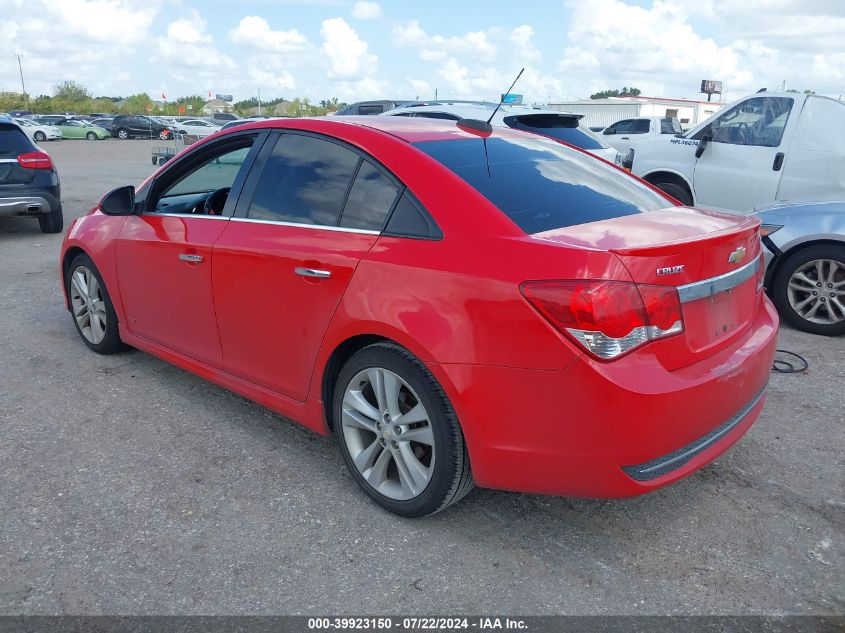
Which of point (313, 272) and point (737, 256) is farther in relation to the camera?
point (313, 272)

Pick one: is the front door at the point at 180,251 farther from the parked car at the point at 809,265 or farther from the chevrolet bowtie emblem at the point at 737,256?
the parked car at the point at 809,265

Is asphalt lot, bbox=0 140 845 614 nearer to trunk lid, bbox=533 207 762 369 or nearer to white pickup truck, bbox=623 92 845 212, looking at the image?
trunk lid, bbox=533 207 762 369

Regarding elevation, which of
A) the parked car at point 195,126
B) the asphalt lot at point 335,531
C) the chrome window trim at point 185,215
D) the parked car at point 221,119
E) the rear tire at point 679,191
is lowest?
the parked car at point 195,126

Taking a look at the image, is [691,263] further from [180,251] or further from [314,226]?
[180,251]

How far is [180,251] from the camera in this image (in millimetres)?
3809

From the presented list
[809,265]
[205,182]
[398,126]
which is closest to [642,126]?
[809,265]

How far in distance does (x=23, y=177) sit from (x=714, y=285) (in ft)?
30.0

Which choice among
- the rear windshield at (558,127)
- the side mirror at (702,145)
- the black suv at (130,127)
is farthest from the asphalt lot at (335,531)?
the black suv at (130,127)

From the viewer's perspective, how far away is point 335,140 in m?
3.27

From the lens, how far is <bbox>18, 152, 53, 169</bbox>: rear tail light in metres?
9.20

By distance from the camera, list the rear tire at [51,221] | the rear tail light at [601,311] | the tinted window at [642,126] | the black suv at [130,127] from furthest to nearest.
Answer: the black suv at [130,127], the tinted window at [642,126], the rear tire at [51,221], the rear tail light at [601,311]

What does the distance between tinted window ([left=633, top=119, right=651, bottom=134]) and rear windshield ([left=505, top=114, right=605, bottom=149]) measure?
1376 cm

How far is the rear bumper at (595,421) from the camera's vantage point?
7.83 ft

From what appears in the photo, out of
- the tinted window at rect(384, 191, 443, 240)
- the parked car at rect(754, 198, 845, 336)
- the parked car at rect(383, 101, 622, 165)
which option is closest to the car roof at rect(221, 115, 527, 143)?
the tinted window at rect(384, 191, 443, 240)
